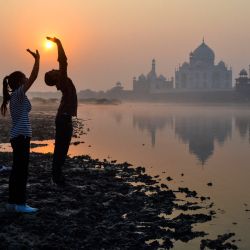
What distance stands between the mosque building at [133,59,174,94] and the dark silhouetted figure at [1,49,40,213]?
177 meters

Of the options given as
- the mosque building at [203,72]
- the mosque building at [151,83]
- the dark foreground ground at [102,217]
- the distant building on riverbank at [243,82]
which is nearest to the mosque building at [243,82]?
the distant building on riverbank at [243,82]

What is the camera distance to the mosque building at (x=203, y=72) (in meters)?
179

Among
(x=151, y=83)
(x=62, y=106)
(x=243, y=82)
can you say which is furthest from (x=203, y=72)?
(x=62, y=106)

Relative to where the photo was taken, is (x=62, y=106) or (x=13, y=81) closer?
(x=13, y=81)

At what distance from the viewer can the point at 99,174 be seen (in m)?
11.8

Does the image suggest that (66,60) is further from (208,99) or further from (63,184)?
(208,99)

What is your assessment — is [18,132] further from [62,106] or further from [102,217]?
→ [62,106]

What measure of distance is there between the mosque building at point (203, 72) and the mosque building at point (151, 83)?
7.28 meters

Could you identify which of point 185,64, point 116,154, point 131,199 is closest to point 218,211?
point 131,199

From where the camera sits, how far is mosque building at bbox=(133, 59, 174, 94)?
615 ft

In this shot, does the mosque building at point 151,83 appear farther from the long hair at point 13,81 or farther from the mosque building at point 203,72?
the long hair at point 13,81

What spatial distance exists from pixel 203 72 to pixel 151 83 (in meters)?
22.4

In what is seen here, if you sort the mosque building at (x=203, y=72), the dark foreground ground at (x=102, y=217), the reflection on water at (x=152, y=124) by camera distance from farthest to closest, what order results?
the mosque building at (x=203, y=72), the reflection on water at (x=152, y=124), the dark foreground ground at (x=102, y=217)

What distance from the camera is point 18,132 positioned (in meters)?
7.17
